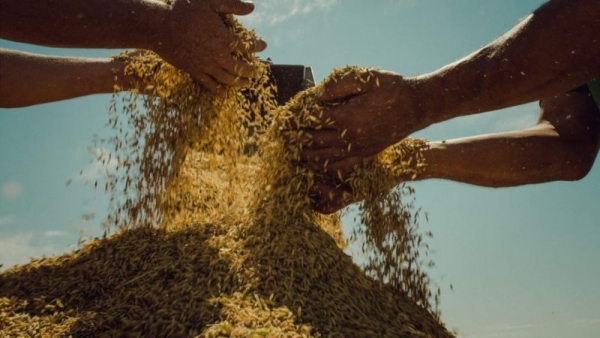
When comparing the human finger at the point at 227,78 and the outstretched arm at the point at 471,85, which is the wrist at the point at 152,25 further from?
the outstretched arm at the point at 471,85

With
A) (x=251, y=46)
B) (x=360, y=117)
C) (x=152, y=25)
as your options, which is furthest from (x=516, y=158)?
(x=152, y=25)

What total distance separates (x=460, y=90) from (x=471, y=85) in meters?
0.07

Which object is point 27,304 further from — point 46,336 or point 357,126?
point 357,126

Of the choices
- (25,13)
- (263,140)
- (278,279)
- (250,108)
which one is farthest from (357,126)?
(25,13)

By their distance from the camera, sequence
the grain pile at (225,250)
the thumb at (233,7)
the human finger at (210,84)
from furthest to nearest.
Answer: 1. the human finger at (210,84)
2. the thumb at (233,7)
3. the grain pile at (225,250)

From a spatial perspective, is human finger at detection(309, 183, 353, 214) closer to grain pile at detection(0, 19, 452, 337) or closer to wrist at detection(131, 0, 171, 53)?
grain pile at detection(0, 19, 452, 337)

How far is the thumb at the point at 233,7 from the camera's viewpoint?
3.05 meters

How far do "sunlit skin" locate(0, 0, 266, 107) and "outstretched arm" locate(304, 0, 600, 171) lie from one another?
655 millimetres

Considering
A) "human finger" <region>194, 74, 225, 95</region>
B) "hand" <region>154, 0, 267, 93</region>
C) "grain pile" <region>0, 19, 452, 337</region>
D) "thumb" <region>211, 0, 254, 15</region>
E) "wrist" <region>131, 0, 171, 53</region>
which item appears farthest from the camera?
"human finger" <region>194, 74, 225, 95</region>

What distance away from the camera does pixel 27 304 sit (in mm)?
2609

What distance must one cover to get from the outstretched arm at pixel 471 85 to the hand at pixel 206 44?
1.86ft

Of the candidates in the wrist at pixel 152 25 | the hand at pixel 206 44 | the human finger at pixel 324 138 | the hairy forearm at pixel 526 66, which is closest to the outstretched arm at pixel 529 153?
the hairy forearm at pixel 526 66

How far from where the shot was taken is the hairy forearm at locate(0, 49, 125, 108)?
3525 millimetres

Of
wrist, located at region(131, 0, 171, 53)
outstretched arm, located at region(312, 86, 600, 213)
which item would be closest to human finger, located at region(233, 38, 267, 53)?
wrist, located at region(131, 0, 171, 53)
